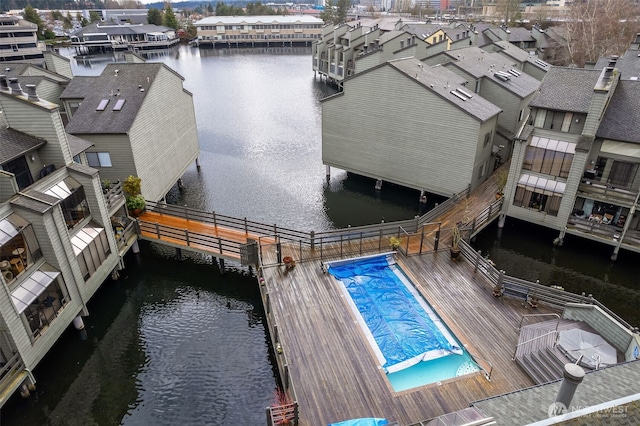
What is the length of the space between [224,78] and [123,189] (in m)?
70.8

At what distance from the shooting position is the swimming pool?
58.2ft

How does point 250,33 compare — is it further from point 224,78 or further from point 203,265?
point 203,265

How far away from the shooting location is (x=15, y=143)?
67.1ft

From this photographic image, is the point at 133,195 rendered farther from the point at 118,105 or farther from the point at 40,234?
the point at 40,234

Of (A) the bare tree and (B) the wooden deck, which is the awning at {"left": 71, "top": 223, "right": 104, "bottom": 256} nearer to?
(B) the wooden deck

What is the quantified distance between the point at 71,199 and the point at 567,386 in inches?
954

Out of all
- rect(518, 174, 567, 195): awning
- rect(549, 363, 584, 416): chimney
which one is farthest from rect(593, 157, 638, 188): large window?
rect(549, 363, 584, 416): chimney

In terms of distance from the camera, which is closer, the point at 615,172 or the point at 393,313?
the point at 393,313

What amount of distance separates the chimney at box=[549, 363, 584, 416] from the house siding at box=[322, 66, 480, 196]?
2435cm

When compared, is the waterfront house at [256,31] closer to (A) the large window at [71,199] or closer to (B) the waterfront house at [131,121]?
(B) the waterfront house at [131,121]

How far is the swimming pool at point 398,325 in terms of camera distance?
58.2 feet

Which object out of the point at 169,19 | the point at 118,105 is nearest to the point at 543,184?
A: the point at 118,105

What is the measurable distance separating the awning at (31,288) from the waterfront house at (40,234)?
4cm

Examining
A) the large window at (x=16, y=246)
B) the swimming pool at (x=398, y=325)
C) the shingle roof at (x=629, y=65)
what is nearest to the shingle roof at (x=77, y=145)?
the large window at (x=16, y=246)
